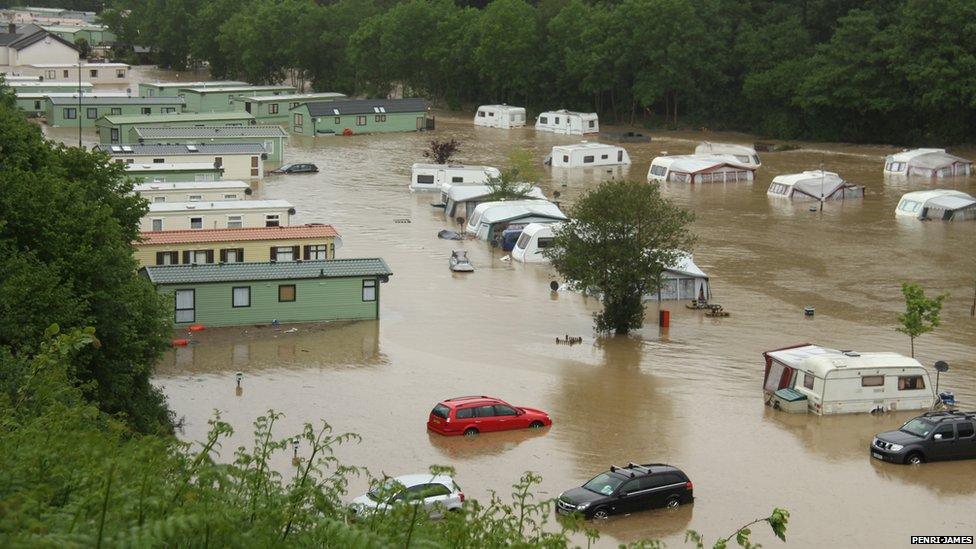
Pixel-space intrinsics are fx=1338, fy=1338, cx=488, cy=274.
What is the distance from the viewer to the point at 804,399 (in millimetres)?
18719

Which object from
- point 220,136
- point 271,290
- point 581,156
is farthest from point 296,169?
point 271,290

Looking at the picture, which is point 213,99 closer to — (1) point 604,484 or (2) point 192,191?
(2) point 192,191

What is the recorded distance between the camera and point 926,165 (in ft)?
146

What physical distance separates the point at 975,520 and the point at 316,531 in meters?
10.4

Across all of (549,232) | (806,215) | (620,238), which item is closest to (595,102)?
(806,215)

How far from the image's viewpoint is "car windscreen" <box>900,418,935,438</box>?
1650 cm

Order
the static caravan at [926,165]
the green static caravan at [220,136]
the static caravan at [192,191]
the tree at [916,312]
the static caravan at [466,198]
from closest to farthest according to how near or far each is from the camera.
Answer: the tree at [916,312] < the static caravan at [192,191] < the static caravan at [466,198] < the green static caravan at [220,136] < the static caravan at [926,165]

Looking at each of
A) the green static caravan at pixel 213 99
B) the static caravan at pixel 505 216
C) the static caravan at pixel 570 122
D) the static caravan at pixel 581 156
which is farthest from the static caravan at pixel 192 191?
the green static caravan at pixel 213 99

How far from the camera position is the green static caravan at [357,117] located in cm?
5394

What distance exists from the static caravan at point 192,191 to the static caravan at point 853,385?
58.4ft

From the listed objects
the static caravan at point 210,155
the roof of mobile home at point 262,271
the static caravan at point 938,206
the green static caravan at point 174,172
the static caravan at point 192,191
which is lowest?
the roof of mobile home at point 262,271

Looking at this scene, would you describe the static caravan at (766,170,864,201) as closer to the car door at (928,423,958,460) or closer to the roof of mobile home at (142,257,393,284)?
the roof of mobile home at (142,257,393,284)

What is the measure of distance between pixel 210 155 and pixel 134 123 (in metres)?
7.64

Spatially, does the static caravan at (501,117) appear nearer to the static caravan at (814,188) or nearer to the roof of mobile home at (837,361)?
the static caravan at (814,188)
